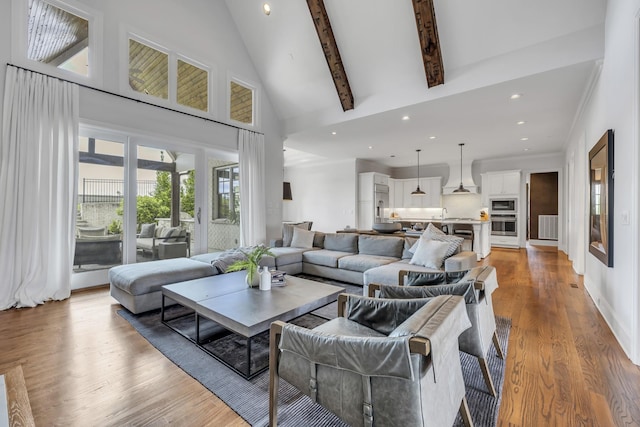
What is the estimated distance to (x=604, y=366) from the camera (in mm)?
2150

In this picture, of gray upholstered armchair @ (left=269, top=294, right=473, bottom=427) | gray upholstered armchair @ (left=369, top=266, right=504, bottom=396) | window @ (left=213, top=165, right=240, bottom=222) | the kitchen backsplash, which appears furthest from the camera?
the kitchen backsplash

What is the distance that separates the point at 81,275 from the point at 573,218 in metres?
8.93

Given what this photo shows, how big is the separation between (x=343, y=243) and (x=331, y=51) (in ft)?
10.8

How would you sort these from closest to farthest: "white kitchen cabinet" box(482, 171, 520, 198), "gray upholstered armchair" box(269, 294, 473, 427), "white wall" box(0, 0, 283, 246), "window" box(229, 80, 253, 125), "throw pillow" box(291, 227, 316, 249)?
"gray upholstered armchair" box(269, 294, 473, 427), "white wall" box(0, 0, 283, 246), "throw pillow" box(291, 227, 316, 249), "window" box(229, 80, 253, 125), "white kitchen cabinet" box(482, 171, 520, 198)

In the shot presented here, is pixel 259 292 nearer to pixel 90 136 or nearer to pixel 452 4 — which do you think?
pixel 90 136

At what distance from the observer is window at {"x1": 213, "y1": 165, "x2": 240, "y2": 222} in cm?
576

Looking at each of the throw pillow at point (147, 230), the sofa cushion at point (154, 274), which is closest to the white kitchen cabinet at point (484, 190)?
the sofa cushion at point (154, 274)

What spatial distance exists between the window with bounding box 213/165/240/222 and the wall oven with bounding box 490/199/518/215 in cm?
749

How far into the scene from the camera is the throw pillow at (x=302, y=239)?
5449 millimetres

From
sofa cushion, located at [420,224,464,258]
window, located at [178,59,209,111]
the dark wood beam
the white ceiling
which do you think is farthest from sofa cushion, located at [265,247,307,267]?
window, located at [178,59,209,111]

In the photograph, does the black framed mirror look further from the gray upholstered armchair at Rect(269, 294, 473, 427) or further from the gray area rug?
the gray upholstered armchair at Rect(269, 294, 473, 427)

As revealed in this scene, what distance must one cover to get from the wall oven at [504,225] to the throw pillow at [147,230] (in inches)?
351

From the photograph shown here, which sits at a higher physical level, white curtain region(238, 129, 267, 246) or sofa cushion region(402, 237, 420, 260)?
white curtain region(238, 129, 267, 246)

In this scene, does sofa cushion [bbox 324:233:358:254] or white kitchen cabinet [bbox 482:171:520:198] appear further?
white kitchen cabinet [bbox 482:171:520:198]
